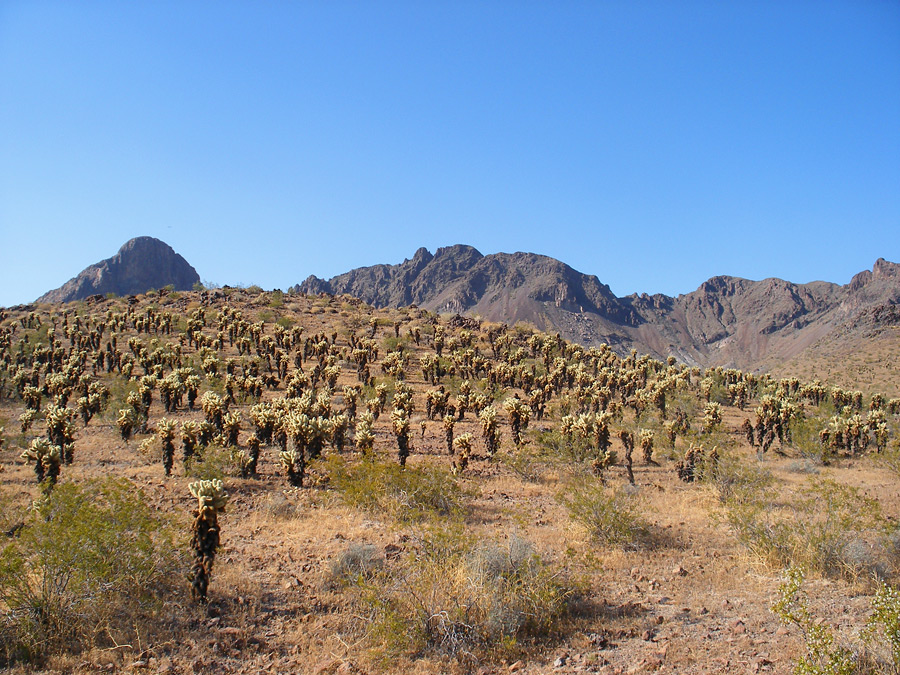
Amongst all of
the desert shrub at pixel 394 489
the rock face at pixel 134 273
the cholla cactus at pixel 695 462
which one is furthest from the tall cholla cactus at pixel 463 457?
the rock face at pixel 134 273

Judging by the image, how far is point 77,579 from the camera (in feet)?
24.0

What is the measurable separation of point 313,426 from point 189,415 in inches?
513

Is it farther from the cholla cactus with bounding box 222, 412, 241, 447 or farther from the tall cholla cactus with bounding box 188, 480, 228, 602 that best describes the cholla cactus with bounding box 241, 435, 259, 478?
the tall cholla cactus with bounding box 188, 480, 228, 602

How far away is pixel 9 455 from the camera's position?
19.9 metres

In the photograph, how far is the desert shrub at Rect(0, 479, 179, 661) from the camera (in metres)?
6.72

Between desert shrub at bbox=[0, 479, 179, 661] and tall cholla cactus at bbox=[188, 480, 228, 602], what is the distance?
61 centimetres

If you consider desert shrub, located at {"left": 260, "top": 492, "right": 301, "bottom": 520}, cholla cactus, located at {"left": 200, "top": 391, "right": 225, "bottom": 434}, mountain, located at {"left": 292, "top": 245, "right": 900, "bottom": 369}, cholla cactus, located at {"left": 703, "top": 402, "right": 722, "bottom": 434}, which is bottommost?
desert shrub, located at {"left": 260, "top": 492, "right": 301, "bottom": 520}

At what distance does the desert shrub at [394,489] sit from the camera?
515 inches

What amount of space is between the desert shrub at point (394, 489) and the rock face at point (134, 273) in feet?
460

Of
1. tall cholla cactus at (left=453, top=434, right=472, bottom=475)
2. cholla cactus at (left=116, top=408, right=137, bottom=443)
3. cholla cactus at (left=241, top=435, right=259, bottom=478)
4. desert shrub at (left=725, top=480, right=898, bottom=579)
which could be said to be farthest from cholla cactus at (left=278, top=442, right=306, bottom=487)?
desert shrub at (left=725, top=480, right=898, bottom=579)

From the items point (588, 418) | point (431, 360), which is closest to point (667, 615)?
Answer: point (588, 418)

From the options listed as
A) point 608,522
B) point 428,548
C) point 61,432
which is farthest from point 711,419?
point 61,432

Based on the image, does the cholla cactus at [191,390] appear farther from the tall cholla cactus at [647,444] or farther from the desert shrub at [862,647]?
the desert shrub at [862,647]

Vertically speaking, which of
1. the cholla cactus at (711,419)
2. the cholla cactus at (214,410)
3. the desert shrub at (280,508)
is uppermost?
the cholla cactus at (214,410)
